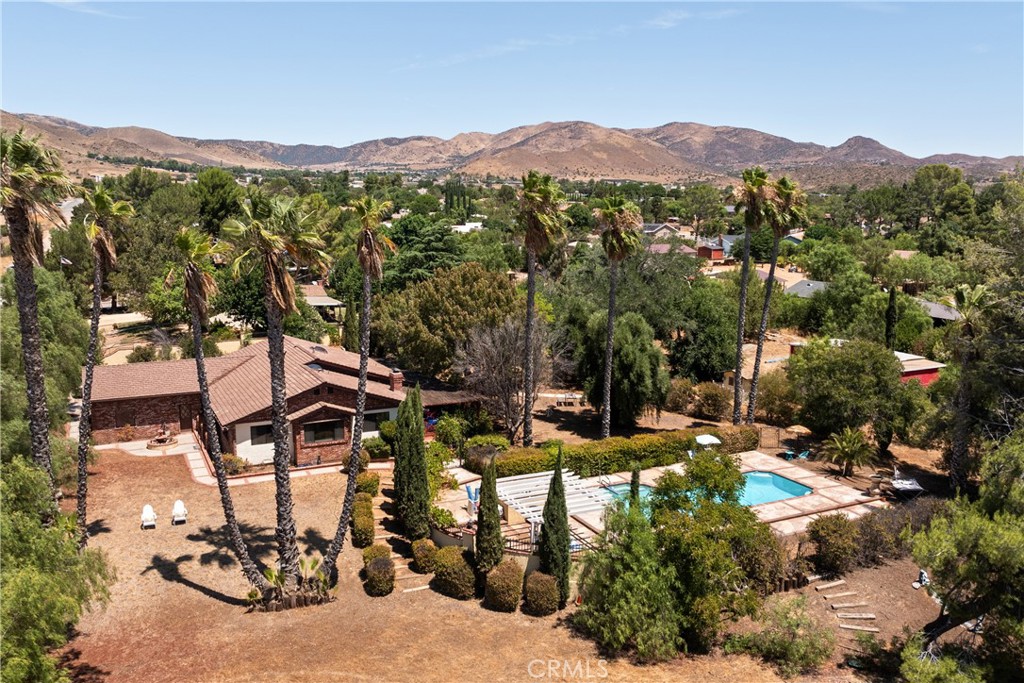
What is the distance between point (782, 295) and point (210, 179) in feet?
240

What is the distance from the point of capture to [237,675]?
732 inches

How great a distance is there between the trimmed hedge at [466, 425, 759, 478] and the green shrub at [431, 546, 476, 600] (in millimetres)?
7971

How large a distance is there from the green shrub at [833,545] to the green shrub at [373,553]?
1568cm

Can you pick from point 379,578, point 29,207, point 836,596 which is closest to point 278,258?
point 29,207

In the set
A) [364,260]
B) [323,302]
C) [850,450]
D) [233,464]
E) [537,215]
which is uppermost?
[537,215]

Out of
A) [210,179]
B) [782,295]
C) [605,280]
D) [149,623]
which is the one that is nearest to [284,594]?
[149,623]

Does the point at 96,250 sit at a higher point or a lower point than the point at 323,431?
higher

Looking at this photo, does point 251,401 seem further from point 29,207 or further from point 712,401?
point 712,401

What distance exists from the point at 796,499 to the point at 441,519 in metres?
16.6

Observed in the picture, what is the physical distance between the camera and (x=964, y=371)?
1249 inches

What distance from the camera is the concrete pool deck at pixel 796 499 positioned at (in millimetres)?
30359

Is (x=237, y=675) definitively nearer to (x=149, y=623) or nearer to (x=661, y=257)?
(x=149, y=623)

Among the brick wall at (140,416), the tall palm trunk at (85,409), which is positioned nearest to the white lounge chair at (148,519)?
the tall palm trunk at (85,409)

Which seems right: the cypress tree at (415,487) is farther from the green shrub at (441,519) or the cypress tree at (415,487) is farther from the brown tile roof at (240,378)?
the brown tile roof at (240,378)
